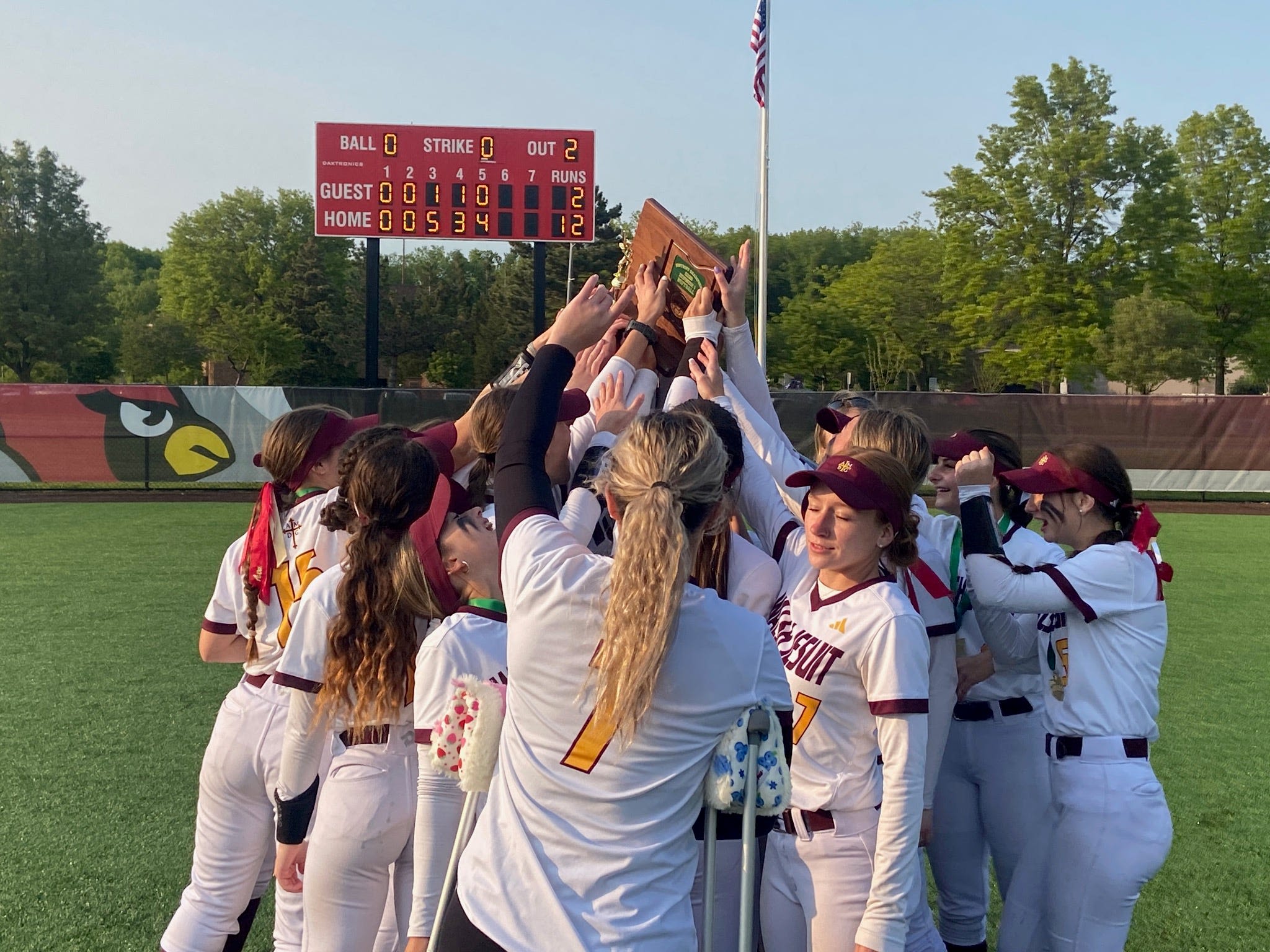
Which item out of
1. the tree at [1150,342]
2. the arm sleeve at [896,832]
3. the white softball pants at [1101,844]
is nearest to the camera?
the arm sleeve at [896,832]

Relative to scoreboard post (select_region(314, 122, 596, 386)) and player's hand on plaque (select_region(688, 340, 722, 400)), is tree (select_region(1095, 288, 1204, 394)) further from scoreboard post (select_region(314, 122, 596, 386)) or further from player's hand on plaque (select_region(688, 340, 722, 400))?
player's hand on plaque (select_region(688, 340, 722, 400))

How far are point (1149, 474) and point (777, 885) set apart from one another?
19382 mm

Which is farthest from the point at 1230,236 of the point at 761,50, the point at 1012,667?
the point at 1012,667

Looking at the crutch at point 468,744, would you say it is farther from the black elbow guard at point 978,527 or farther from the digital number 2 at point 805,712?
the black elbow guard at point 978,527

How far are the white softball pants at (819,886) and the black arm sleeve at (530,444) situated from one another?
1064 millimetres

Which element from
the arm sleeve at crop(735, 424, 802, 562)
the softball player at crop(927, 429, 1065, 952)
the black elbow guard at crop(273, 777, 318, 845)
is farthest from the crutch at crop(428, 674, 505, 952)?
the softball player at crop(927, 429, 1065, 952)

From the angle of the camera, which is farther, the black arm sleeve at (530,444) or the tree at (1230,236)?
the tree at (1230,236)

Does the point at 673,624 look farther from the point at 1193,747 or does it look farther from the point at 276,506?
the point at 1193,747

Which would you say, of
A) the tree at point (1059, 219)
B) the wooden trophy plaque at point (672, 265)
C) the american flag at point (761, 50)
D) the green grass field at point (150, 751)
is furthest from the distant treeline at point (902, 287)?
the wooden trophy plaque at point (672, 265)

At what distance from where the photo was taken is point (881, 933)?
2.22 metres

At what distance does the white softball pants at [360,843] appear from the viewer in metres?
2.77

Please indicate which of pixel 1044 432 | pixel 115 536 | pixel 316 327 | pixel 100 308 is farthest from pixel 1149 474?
pixel 316 327

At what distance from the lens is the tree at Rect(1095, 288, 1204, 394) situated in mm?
33500

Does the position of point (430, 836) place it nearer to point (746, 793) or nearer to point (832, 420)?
point (746, 793)
